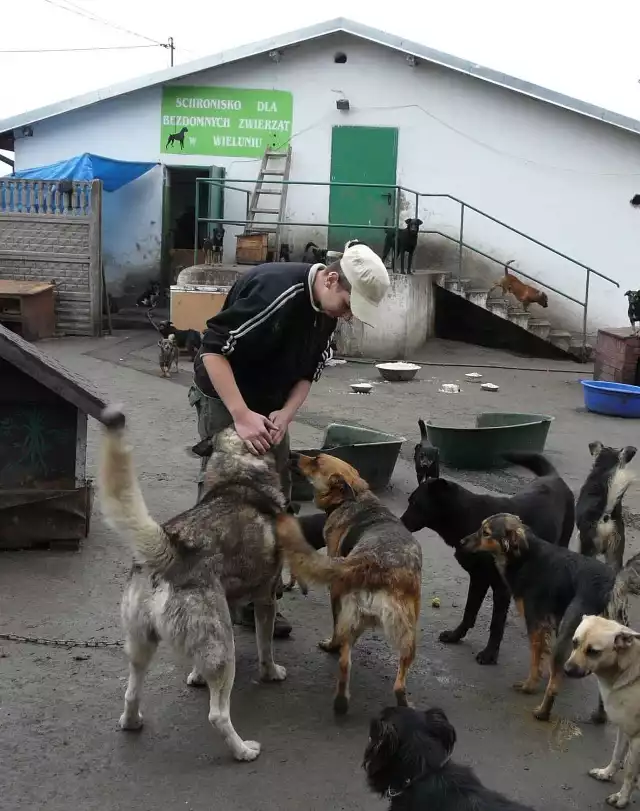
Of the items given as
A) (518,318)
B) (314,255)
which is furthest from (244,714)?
(518,318)

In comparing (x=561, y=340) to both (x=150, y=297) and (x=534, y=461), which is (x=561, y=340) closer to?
(x=150, y=297)

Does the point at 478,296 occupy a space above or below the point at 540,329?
above

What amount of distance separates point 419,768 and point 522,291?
15.4m

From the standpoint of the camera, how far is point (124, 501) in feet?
10.3

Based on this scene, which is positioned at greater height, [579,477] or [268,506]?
[268,506]

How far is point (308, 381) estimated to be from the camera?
4281 millimetres

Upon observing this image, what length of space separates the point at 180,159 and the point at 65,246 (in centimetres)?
422

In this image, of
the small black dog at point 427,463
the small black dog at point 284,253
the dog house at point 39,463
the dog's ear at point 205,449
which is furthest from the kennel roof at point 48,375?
the small black dog at point 284,253

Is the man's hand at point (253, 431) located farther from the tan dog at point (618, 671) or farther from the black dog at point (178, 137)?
the black dog at point (178, 137)

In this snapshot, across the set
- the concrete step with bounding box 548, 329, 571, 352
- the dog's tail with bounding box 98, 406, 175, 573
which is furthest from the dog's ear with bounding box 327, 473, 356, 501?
the concrete step with bounding box 548, 329, 571, 352

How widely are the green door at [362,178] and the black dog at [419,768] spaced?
1595cm

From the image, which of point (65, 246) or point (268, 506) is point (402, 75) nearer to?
point (65, 246)

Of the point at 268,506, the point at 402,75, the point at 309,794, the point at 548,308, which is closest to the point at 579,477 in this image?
the point at 268,506

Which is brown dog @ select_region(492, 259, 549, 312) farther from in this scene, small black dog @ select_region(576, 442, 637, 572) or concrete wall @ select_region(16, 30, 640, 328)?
small black dog @ select_region(576, 442, 637, 572)
